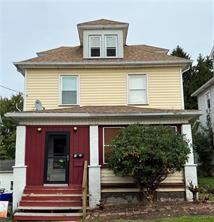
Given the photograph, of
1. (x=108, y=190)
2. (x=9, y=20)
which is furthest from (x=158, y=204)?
(x=9, y=20)

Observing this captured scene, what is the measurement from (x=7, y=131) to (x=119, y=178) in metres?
28.1

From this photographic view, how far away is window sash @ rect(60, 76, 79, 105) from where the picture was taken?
14.1 meters

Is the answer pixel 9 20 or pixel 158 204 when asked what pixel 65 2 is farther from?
pixel 158 204

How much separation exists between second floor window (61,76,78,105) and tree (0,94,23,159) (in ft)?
67.7

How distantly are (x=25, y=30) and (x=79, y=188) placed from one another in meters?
10.9

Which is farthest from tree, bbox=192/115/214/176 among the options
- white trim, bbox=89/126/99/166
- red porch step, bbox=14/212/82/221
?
red porch step, bbox=14/212/82/221

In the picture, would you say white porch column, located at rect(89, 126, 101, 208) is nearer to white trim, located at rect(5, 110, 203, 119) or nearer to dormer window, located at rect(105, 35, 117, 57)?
white trim, located at rect(5, 110, 203, 119)

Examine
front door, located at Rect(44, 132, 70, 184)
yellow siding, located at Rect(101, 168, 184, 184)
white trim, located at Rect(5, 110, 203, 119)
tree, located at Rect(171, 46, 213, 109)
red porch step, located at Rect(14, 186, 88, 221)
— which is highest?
tree, located at Rect(171, 46, 213, 109)

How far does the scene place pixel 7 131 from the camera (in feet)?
121

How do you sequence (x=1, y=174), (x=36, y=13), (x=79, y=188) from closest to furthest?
1. (x=79, y=188)
2. (x=36, y=13)
3. (x=1, y=174)

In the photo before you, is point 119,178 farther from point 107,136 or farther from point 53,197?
point 53,197

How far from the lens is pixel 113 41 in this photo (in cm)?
1505

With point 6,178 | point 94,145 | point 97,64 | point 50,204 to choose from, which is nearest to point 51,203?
point 50,204

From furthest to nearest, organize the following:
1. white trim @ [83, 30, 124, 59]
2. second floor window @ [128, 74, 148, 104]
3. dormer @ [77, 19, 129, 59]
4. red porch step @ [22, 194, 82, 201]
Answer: dormer @ [77, 19, 129, 59] → white trim @ [83, 30, 124, 59] → second floor window @ [128, 74, 148, 104] → red porch step @ [22, 194, 82, 201]
